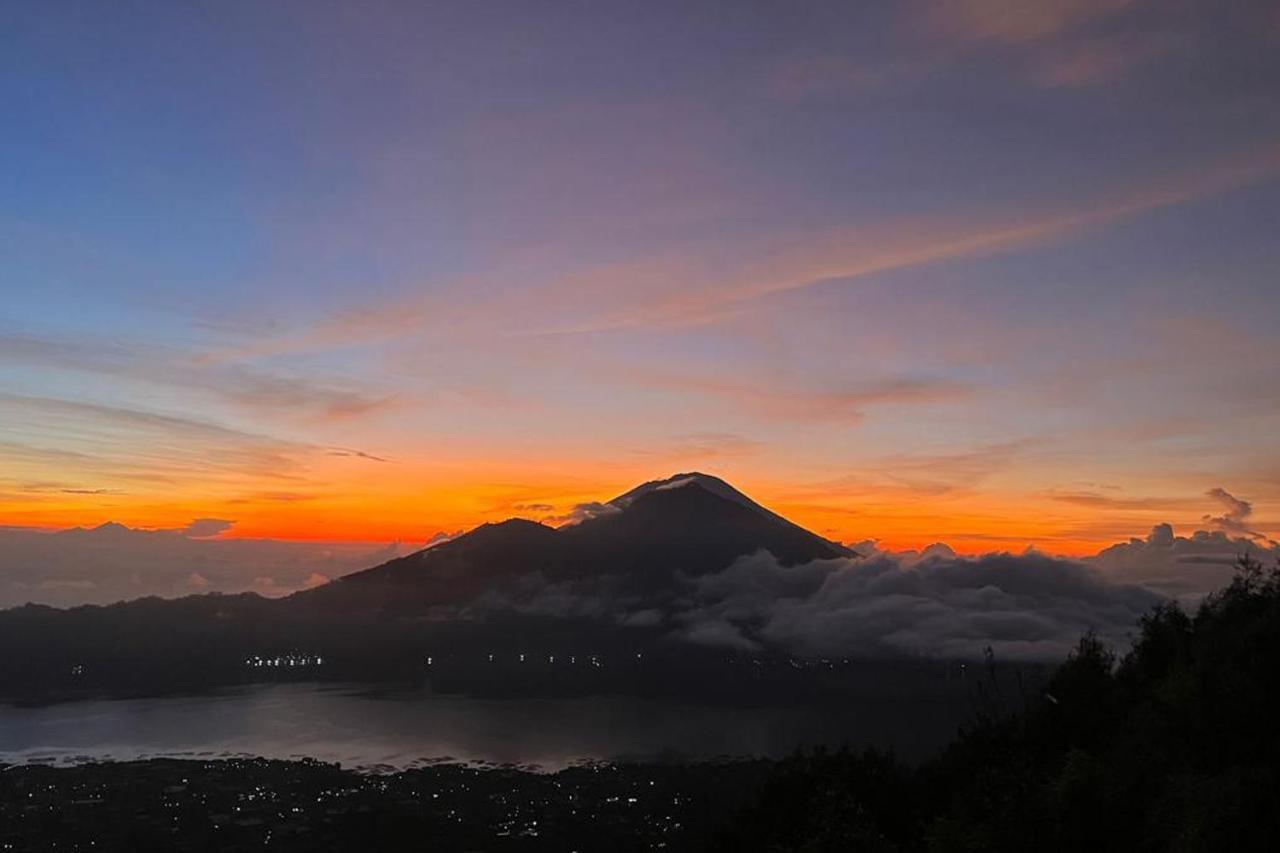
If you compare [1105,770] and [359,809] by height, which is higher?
[1105,770]

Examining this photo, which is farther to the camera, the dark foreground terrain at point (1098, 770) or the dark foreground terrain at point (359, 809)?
the dark foreground terrain at point (359, 809)

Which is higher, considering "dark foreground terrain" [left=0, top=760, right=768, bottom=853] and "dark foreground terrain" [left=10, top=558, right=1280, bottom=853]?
"dark foreground terrain" [left=10, top=558, right=1280, bottom=853]

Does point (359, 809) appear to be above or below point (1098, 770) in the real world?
below

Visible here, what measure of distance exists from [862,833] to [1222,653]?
580 inches

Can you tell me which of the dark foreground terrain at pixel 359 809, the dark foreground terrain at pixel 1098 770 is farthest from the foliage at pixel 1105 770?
the dark foreground terrain at pixel 359 809

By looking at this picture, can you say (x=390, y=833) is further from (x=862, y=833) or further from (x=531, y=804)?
(x=862, y=833)

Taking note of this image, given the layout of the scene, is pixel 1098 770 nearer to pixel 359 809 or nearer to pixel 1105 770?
pixel 1105 770

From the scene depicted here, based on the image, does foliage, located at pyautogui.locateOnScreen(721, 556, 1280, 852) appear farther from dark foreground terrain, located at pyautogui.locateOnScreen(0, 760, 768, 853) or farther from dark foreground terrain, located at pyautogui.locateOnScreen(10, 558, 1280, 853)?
dark foreground terrain, located at pyautogui.locateOnScreen(0, 760, 768, 853)

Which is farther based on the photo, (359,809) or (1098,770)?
(359,809)

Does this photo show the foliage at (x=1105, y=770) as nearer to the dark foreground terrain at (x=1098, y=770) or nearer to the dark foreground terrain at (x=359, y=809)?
the dark foreground terrain at (x=1098, y=770)

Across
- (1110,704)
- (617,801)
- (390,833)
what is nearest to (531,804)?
(617,801)

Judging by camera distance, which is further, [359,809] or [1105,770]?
[359,809]

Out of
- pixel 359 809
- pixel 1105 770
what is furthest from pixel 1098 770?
pixel 359 809

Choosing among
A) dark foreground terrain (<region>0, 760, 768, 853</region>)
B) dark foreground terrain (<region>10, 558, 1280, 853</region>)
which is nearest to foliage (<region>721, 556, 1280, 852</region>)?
dark foreground terrain (<region>10, 558, 1280, 853</region>)
